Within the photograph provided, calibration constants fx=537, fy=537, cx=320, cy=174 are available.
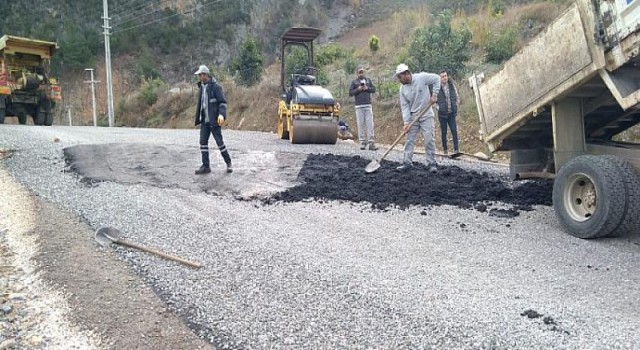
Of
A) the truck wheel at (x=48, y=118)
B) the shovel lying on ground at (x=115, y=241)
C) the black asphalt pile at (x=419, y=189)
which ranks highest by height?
the truck wheel at (x=48, y=118)

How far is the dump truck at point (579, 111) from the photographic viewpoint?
177 inches

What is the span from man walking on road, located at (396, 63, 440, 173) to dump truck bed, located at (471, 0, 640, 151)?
5.36ft

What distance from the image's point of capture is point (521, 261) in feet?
13.8

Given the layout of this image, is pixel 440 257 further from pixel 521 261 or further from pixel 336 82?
pixel 336 82

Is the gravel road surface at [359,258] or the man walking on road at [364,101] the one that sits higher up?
the man walking on road at [364,101]

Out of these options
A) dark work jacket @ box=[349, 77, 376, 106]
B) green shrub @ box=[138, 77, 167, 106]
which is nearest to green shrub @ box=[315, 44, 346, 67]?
green shrub @ box=[138, 77, 167, 106]

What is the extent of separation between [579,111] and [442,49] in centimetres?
969

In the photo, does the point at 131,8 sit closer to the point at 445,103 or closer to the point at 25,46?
the point at 25,46

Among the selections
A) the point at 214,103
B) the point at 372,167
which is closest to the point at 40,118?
the point at 214,103

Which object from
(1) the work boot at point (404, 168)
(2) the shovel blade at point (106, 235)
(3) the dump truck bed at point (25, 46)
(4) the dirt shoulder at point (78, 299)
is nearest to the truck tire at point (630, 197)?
(1) the work boot at point (404, 168)

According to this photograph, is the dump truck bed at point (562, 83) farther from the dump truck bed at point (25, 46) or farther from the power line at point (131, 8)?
the power line at point (131, 8)

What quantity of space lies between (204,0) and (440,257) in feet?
151

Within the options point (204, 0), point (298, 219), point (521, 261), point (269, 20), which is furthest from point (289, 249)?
point (204, 0)

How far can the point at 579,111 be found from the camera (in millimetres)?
5266
